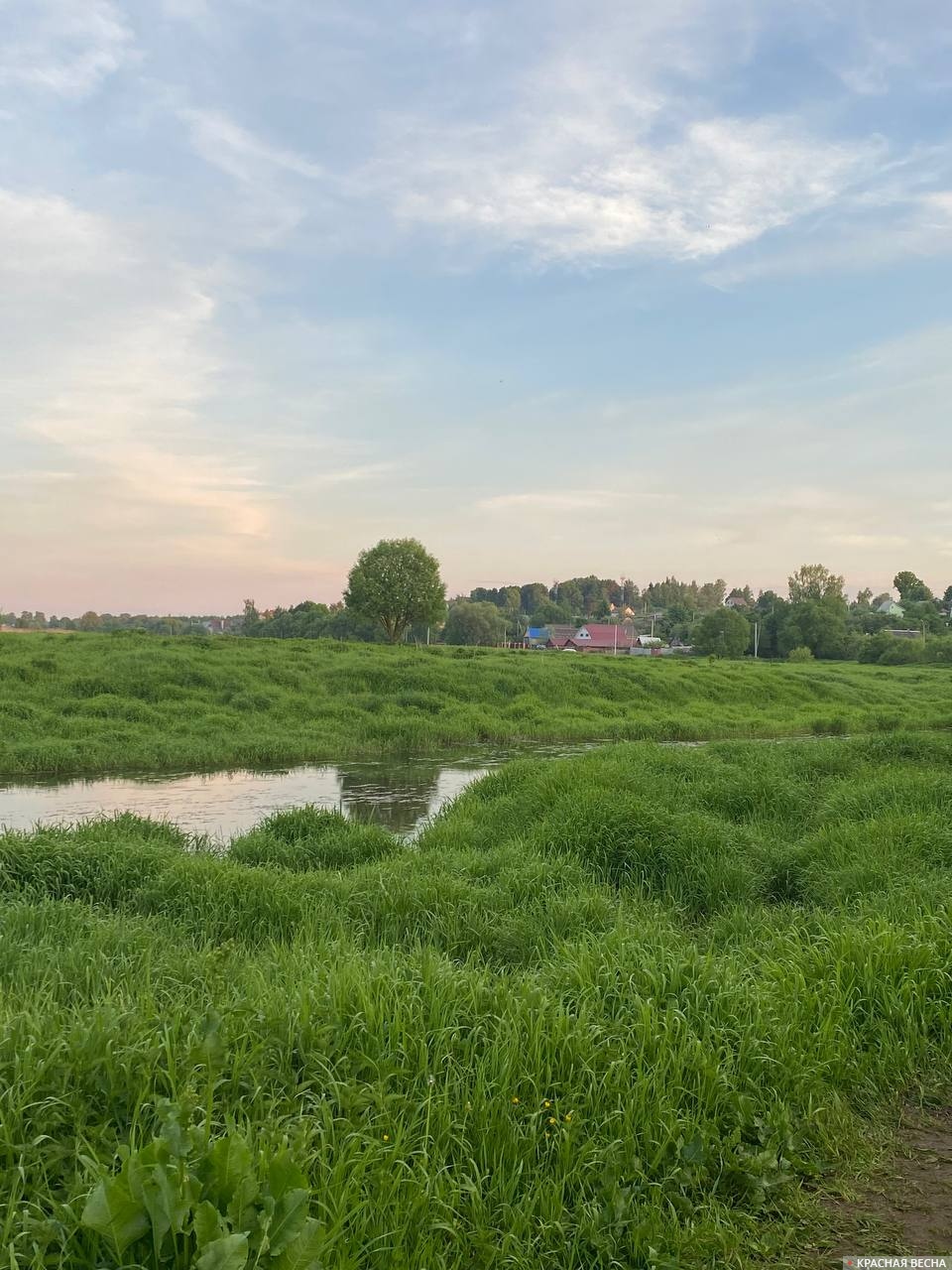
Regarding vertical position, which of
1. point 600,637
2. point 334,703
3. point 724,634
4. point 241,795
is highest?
point 724,634

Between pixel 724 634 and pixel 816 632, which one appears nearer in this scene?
pixel 816 632

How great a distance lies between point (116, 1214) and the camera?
89.9 inches

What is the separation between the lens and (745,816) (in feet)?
34.0

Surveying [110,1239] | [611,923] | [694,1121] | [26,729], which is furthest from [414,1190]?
[26,729]

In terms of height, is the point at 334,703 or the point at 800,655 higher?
the point at 800,655

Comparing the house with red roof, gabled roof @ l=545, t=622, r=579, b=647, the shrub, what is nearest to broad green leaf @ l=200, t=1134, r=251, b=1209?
the shrub

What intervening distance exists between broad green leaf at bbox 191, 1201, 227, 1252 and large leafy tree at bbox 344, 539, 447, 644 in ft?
165

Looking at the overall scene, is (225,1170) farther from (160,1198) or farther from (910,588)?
(910,588)

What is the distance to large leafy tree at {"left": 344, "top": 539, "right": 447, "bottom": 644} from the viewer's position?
172ft

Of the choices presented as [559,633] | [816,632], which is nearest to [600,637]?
[559,633]

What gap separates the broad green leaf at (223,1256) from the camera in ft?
6.99

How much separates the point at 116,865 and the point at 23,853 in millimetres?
761

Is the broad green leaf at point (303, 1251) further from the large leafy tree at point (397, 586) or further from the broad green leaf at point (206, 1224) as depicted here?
the large leafy tree at point (397, 586)

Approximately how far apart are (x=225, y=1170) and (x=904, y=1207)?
252 cm
